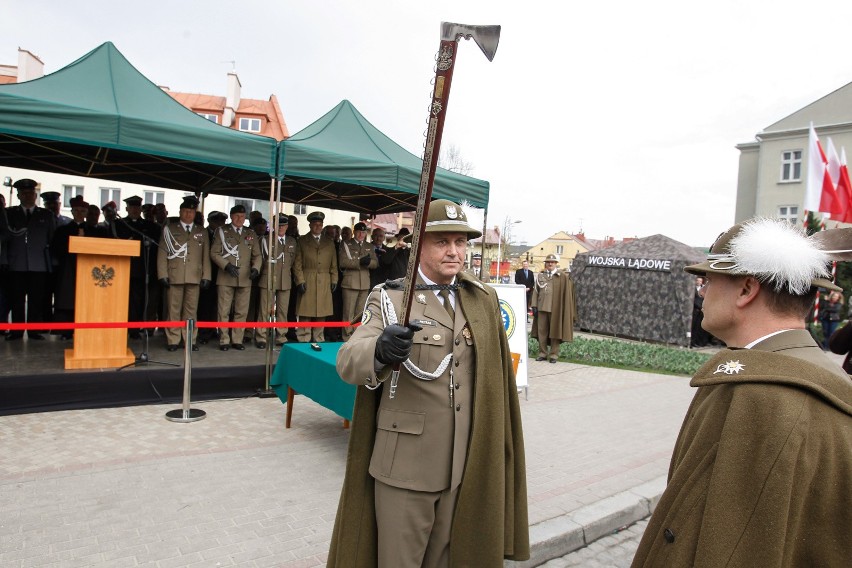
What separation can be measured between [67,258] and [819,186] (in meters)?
13.2

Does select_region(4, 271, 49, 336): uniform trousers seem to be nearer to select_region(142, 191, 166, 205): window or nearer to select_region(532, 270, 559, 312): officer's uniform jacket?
select_region(532, 270, 559, 312): officer's uniform jacket

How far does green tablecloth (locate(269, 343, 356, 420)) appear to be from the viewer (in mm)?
4676

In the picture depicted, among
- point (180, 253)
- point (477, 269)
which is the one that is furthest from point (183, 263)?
point (477, 269)

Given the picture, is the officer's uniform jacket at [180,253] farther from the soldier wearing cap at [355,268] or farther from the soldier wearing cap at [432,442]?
the soldier wearing cap at [432,442]

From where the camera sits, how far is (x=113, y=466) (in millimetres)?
4527

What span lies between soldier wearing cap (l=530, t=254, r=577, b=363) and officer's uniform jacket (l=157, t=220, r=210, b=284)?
6635 millimetres

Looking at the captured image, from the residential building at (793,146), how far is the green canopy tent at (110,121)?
32.6 m

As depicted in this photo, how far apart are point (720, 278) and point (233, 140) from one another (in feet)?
20.1

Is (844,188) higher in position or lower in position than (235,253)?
higher

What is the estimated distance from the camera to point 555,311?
11492 millimetres

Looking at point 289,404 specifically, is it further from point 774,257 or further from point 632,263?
point 632,263

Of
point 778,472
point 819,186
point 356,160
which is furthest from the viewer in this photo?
point 819,186

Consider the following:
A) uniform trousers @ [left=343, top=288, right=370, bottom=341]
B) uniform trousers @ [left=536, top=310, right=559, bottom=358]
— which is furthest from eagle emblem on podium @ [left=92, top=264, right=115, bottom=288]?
uniform trousers @ [left=536, top=310, right=559, bottom=358]

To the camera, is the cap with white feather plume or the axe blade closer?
the cap with white feather plume
